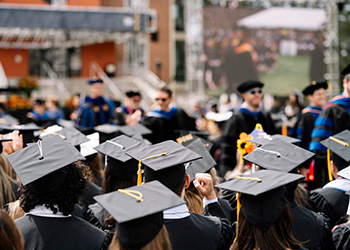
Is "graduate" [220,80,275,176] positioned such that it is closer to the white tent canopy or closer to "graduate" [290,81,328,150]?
"graduate" [290,81,328,150]

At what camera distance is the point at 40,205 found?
7.56ft

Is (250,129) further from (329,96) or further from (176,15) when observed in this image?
(176,15)

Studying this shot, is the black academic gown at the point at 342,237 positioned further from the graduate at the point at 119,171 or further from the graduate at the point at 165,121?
the graduate at the point at 165,121

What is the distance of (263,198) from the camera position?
84.4 inches

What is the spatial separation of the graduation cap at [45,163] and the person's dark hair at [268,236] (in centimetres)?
102

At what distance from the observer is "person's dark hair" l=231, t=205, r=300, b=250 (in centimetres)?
204

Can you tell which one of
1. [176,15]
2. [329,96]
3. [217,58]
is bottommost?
[329,96]

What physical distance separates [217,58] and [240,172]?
34.6ft

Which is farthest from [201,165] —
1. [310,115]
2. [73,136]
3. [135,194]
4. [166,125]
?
[166,125]

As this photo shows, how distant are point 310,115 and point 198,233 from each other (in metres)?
4.00

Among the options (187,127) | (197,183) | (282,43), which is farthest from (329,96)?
(197,183)

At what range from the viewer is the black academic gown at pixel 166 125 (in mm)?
6516

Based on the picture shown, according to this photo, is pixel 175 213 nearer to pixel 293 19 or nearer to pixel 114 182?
pixel 114 182

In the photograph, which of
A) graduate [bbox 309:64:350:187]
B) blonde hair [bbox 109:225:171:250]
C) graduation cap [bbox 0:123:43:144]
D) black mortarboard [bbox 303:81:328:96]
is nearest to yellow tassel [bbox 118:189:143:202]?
blonde hair [bbox 109:225:171:250]
